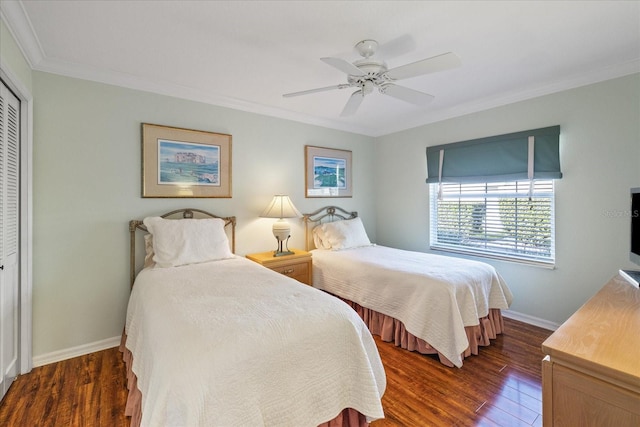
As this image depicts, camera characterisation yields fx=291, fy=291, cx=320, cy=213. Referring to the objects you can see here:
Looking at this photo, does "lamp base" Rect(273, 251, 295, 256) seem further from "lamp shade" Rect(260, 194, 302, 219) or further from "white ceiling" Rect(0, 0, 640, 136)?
"white ceiling" Rect(0, 0, 640, 136)

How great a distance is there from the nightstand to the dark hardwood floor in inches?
47.0

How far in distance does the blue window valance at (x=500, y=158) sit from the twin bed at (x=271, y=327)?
1.16 meters

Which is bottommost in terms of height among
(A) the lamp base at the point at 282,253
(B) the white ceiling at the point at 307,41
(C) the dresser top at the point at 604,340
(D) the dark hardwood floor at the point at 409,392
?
(D) the dark hardwood floor at the point at 409,392

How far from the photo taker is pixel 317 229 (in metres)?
3.88

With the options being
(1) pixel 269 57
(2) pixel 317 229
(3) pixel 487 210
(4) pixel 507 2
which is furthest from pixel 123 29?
(3) pixel 487 210

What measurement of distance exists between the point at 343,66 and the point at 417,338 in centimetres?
222

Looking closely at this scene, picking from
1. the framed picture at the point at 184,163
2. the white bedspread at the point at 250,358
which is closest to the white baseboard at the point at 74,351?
the white bedspread at the point at 250,358

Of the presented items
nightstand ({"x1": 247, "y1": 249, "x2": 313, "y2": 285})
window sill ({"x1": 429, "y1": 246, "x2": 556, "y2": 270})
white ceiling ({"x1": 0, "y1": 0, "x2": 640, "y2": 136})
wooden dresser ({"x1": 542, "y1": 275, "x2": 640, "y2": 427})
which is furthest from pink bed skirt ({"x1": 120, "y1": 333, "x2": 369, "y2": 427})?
window sill ({"x1": 429, "y1": 246, "x2": 556, "y2": 270})

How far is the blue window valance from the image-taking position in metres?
2.91

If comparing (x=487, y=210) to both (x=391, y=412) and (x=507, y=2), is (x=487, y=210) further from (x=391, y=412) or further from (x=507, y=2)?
(x=391, y=412)

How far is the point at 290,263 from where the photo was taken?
322 centimetres

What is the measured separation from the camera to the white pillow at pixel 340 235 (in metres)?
3.72

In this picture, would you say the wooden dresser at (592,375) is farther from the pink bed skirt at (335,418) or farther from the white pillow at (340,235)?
the white pillow at (340,235)

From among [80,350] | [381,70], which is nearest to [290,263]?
[80,350]
